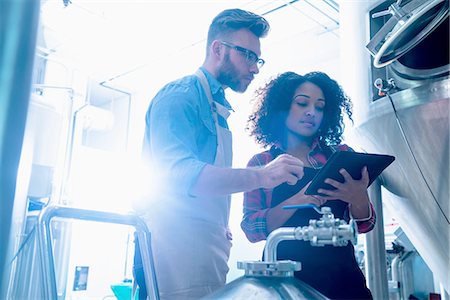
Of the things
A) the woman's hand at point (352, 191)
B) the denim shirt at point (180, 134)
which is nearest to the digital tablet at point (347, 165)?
the woman's hand at point (352, 191)

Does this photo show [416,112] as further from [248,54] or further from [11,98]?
[11,98]

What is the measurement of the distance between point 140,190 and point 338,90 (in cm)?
62

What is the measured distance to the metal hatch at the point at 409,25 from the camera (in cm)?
81

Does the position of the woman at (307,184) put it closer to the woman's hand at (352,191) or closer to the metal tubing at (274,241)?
the woman's hand at (352,191)

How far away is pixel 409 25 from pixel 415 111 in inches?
7.1

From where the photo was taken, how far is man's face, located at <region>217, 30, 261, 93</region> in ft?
3.66

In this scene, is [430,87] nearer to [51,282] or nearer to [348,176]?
[348,176]

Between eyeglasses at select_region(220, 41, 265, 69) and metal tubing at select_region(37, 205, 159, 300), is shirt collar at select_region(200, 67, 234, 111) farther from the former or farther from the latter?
metal tubing at select_region(37, 205, 159, 300)

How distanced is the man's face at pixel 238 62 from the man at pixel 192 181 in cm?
6

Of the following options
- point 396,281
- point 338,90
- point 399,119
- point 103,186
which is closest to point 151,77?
point 103,186

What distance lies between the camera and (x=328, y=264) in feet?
3.01

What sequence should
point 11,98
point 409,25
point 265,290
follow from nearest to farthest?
1. point 11,98
2. point 265,290
3. point 409,25

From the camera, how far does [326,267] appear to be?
913 millimetres

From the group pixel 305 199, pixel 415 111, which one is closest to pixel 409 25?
pixel 415 111
